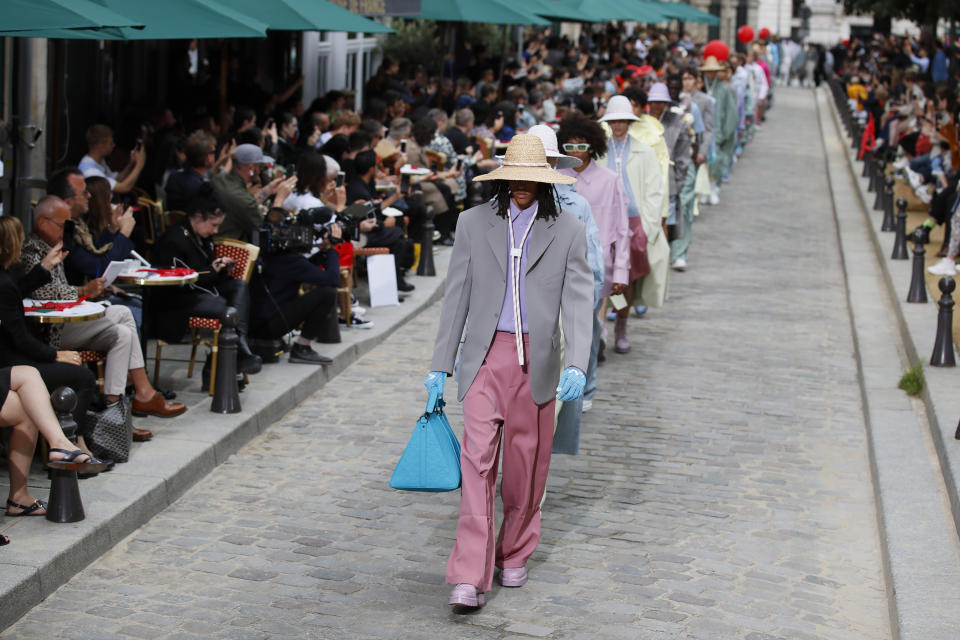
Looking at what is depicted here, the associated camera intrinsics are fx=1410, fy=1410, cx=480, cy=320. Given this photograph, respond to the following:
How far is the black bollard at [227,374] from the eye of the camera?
8.34 metres

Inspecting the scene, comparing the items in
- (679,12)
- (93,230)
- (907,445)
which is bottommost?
(907,445)

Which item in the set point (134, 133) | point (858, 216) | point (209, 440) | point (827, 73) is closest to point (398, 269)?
point (134, 133)

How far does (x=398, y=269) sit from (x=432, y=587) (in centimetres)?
717

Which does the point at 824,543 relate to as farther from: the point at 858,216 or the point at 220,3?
the point at 858,216

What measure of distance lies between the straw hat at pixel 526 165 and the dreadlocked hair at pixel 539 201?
61 millimetres

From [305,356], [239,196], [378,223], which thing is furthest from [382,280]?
[239,196]

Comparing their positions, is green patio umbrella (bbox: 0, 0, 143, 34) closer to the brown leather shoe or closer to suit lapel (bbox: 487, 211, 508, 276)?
the brown leather shoe

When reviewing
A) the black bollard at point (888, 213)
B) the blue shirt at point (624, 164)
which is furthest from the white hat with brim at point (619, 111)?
the black bollard at point (888, 213)

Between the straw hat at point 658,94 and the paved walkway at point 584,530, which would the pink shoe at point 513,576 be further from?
the straw hat at point 658,94

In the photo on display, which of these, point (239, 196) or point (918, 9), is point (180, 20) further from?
point (918, 9)

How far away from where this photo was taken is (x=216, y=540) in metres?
6.64

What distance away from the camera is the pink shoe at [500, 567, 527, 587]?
6.03 metres

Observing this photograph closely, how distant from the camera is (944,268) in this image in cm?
1377

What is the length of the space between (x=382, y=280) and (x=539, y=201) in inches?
255
